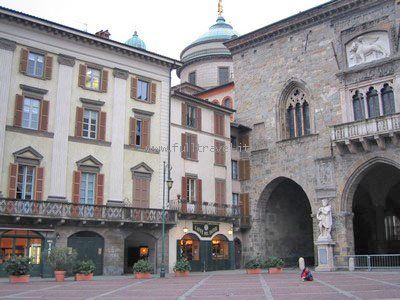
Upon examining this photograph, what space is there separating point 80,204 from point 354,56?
67.4 ft

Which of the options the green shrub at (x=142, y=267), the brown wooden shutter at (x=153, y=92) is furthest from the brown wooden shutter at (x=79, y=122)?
the green shrub at (x=142, y=267)

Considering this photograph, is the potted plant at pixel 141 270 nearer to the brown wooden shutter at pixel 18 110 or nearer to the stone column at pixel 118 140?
the stone column at pixel 118 140

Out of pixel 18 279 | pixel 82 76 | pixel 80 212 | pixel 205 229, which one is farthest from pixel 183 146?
pixel 18 279

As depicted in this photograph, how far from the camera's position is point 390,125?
30375 mm

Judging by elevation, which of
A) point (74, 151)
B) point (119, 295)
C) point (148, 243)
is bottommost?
point (119, 295)

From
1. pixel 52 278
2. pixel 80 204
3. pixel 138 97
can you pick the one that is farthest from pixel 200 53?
pixel 52 278

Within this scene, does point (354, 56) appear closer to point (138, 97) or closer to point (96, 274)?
point (138, 97)

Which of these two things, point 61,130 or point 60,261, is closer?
point 60,261

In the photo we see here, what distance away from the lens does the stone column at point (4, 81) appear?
25989 millimetres

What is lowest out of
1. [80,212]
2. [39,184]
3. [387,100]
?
[80,212]

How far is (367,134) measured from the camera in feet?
102

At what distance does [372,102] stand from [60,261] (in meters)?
22.1

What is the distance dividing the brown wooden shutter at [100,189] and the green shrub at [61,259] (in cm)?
517

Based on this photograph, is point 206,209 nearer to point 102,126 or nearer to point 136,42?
point 102,126
